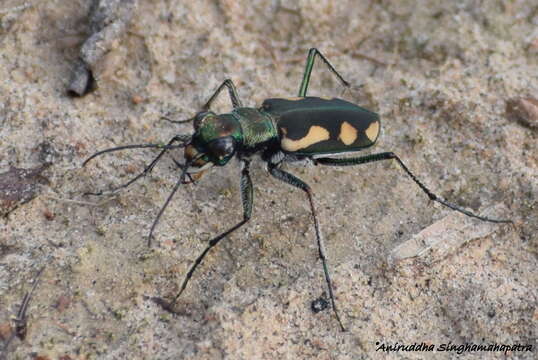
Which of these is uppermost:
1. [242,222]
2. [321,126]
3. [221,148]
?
[221,148]

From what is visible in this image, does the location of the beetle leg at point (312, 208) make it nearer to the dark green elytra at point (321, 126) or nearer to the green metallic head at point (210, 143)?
the dark green elytra at point (321, 126)

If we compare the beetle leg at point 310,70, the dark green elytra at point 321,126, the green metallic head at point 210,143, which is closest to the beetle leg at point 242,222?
the green metallic head at point 210,143

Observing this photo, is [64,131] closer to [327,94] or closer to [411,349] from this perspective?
[327,94]

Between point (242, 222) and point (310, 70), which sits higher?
point (310, 70)

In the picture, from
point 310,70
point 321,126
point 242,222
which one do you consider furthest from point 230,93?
point 242,222

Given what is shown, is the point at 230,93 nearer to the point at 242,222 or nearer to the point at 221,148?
the point at 221,148

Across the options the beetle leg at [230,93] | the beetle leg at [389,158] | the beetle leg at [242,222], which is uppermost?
the beetle leg at [230,93]

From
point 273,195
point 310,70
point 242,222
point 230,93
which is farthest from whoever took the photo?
point 310,70

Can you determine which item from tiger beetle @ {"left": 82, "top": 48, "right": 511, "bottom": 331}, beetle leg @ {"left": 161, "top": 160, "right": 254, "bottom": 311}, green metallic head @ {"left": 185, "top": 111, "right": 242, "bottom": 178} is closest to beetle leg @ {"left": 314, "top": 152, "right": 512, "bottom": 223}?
tiger beetle @ {"left": 82, "top": 48, "right": 511, "bottom": 331}
